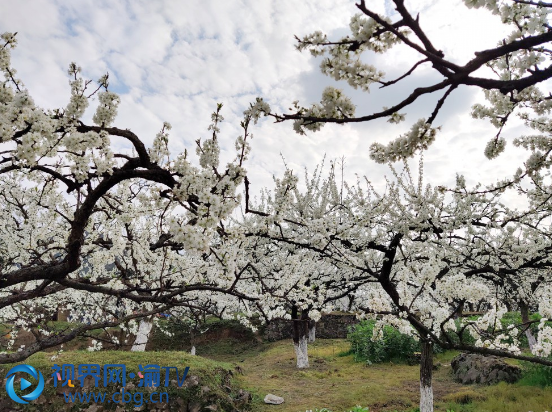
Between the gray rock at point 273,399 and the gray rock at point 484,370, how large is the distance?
679cm

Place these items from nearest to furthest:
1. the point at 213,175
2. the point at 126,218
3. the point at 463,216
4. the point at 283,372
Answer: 1. the point at 213,175
2. the point at 126,218
3. the point at 463,216
4. the point at 283,372

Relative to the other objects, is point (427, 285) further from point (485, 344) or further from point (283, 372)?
point (283, 372)

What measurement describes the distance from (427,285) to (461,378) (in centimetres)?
891

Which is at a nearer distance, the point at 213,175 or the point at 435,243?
the point at 213,175

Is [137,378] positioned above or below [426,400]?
above

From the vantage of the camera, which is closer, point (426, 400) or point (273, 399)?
point (426, 400)

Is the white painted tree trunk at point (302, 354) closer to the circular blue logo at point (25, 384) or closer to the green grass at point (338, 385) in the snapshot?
the green grass at point (338, 385)

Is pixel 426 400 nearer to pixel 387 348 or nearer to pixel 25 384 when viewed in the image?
pixel 387 348

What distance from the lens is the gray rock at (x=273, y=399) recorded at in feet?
31.6

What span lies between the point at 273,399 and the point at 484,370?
749 centimetres

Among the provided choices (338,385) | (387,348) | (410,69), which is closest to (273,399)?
(338,385)

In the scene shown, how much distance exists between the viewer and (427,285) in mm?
5668

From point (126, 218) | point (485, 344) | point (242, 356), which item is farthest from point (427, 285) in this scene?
point (242, 356)

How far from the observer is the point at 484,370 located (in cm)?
1128
